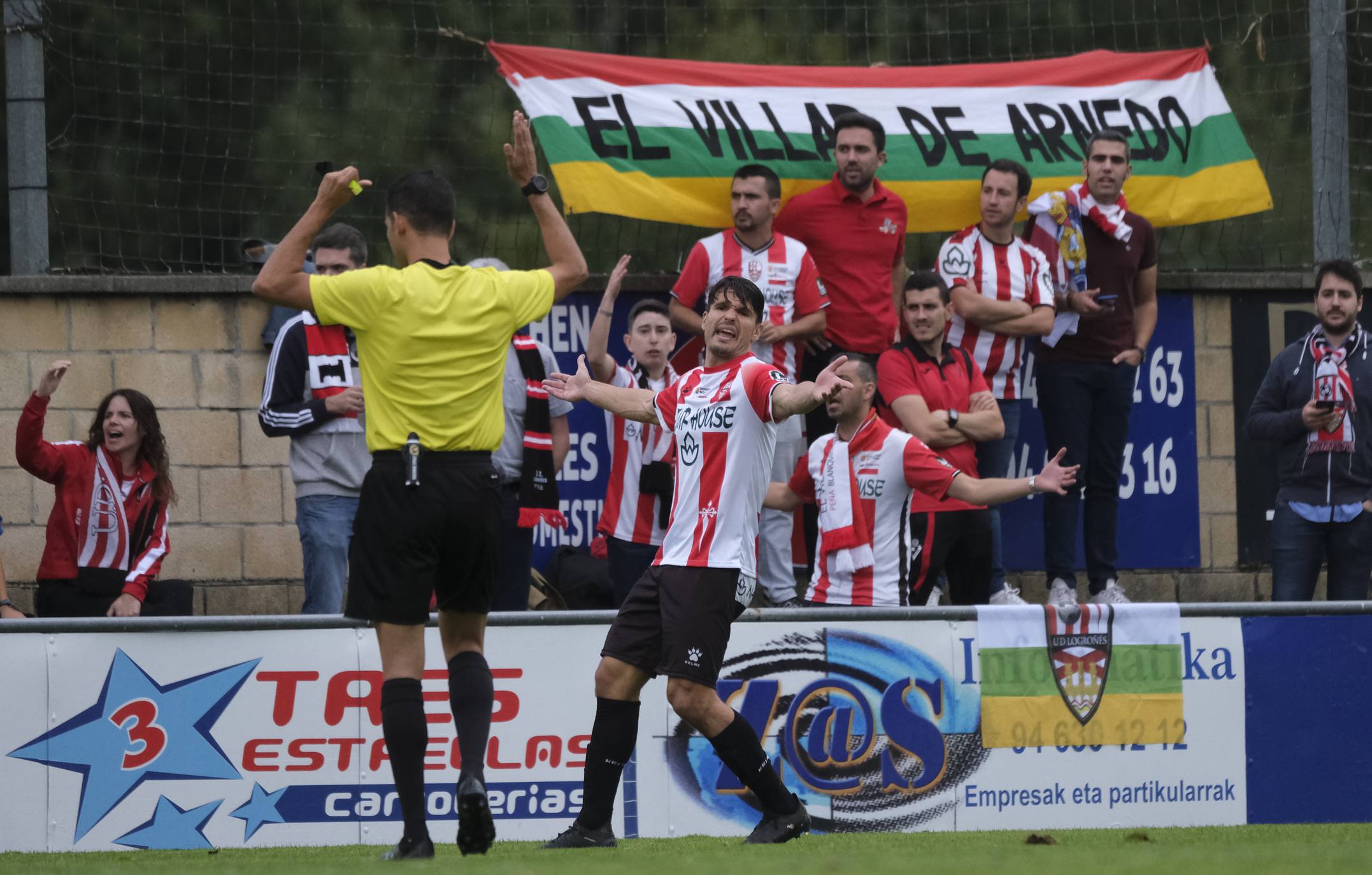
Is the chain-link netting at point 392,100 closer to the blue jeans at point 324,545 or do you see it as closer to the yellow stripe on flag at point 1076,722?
the blue jeans at point 324,545

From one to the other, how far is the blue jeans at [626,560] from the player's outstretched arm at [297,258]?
325 centimetres

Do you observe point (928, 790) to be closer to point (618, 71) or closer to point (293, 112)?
point (618, 71)

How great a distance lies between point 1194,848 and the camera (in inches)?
222

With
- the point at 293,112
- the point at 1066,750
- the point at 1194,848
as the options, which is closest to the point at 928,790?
the point at 1066,750

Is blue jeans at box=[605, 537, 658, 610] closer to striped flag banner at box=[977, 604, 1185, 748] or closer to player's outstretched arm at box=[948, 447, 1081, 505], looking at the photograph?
player's outstretched arm at box=[948, 447, 1081, 505]

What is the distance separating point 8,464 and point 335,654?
114 inches

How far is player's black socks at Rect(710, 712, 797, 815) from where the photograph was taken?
591 cm

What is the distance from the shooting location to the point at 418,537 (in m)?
5.26

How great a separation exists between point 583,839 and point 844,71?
5611mm

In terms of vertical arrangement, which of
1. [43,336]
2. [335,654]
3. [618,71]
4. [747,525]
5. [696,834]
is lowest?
[696,834]

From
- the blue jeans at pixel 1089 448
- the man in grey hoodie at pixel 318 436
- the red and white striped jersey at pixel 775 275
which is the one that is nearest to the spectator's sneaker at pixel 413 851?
the man in grey hoodie at pixel 318 436

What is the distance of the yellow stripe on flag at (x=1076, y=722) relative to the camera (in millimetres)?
7348

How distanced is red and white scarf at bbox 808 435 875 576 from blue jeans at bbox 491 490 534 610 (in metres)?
1.38

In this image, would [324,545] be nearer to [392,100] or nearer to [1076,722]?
[1076,722]
